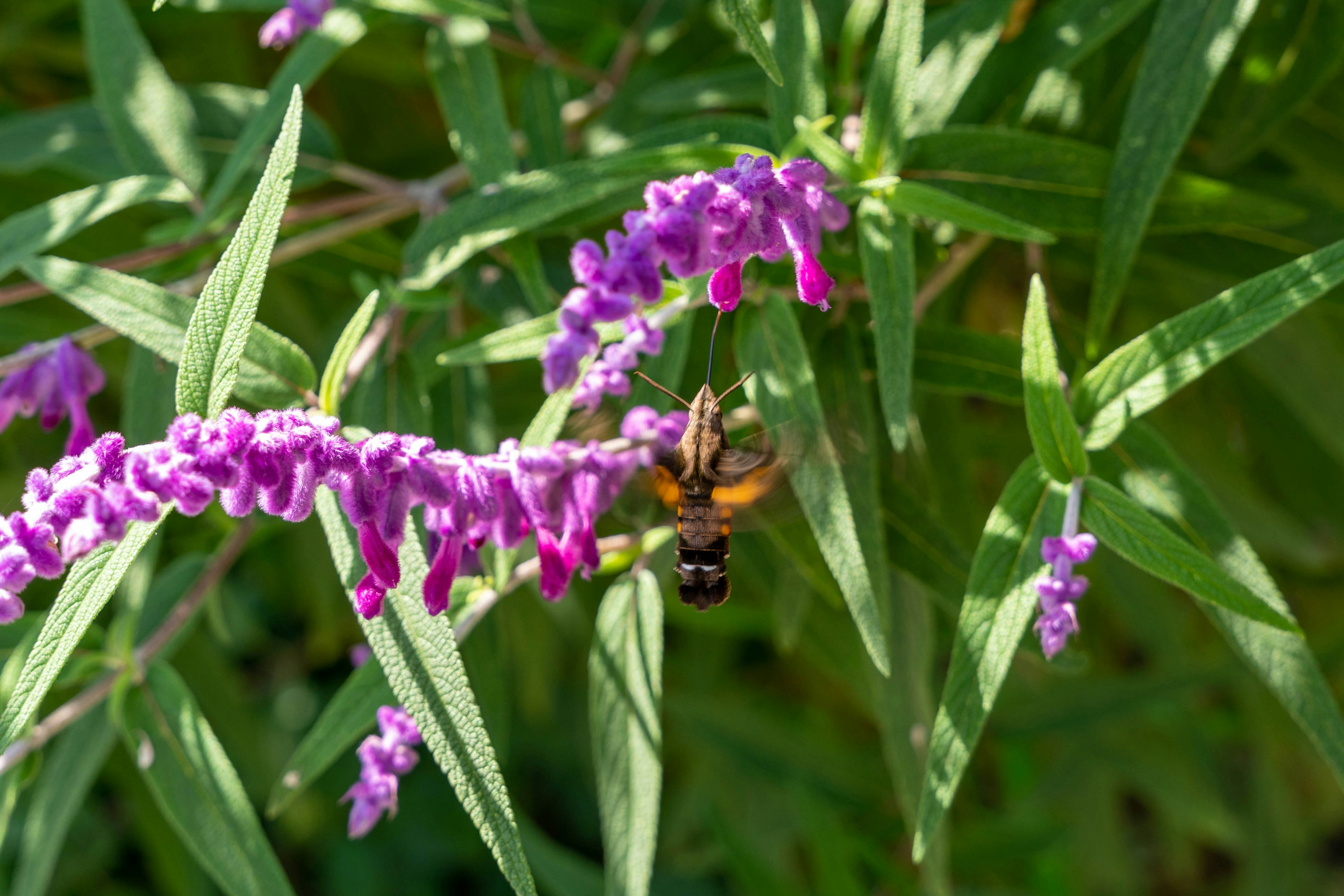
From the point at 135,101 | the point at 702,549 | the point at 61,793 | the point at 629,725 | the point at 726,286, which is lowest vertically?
the point at 61,793

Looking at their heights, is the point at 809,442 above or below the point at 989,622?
above

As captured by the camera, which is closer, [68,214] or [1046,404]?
[1046,404]

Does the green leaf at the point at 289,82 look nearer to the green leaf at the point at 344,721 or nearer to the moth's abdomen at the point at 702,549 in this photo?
the green leaf at the point at 344,721

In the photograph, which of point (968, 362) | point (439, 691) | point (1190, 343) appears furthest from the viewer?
point (968, 362)

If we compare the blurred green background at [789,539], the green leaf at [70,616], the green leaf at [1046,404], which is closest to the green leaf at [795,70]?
the blurred green background at [789,539]

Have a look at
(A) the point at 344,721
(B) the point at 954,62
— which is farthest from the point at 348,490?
(B) the point at 954,62

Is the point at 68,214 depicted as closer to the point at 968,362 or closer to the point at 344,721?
the point at 344,721

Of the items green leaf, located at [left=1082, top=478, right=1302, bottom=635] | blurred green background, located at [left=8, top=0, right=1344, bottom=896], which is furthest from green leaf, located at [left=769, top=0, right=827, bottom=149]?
green leaf, located at [left=1082, top=478, right=1302, bottom=635]
